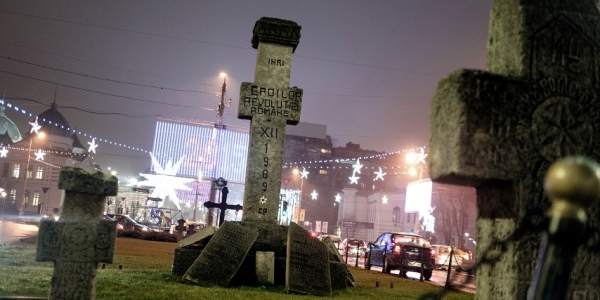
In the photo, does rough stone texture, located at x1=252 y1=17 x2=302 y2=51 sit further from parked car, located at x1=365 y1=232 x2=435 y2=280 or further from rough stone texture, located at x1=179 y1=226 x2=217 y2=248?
parked car, located at x1=365 y1=232 x2=435 y2=280

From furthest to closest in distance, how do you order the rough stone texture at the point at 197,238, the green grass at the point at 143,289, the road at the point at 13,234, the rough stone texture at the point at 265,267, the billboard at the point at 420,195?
the billboard at the point at 420,195, the road at the point at 13,234, the rough stone texture at the point at 197,238, the rough stone texture at the point at 265,267, the green grass at the point at 143,289

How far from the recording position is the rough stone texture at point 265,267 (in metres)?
9.09

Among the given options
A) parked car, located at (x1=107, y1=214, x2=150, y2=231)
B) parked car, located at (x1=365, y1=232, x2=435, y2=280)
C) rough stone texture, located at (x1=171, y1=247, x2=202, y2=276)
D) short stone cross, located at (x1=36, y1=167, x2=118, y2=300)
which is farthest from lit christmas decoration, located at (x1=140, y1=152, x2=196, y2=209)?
short stone cross, located at (x1=36, y1=167, x2=118, y2=300)

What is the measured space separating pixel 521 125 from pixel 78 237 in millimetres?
4317

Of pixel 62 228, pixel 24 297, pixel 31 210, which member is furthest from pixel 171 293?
pixel 31 210

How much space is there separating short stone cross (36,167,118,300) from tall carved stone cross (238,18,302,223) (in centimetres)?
493

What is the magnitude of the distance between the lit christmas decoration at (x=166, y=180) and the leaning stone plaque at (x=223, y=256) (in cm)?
4480

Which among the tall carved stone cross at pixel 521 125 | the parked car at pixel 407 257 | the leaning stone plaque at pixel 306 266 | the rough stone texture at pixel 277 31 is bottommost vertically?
the parked car at pixel 407 257

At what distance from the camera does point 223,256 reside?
8.65 m

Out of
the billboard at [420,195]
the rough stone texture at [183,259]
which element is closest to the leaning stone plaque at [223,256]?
the rough stone texture at [183,259]

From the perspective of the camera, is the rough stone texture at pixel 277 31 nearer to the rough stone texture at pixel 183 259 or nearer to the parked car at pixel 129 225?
the rough stone texture at pixel 183 259

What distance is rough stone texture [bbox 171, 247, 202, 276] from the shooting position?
939 centimetres

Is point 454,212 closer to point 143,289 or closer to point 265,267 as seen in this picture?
point 265,267

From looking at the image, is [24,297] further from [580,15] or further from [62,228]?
[580,15]
